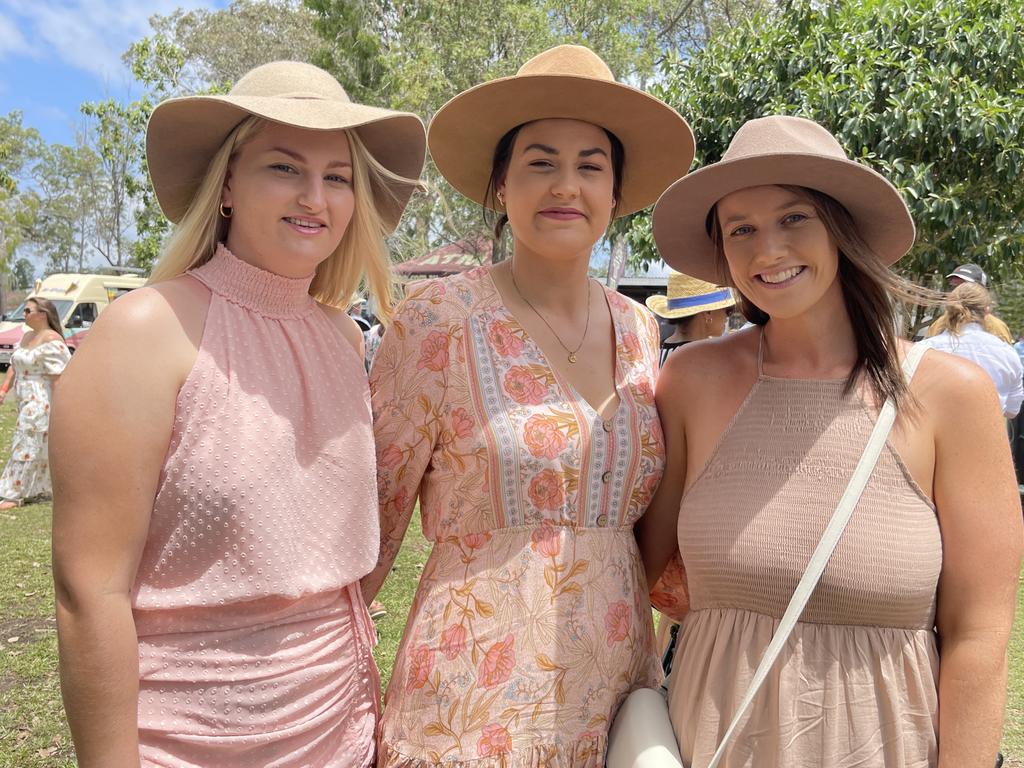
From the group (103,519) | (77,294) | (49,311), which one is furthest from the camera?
(77,294)

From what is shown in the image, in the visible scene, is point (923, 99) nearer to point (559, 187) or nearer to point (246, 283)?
point (559, 187)

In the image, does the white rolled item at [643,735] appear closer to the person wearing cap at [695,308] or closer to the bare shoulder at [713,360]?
the bare shoulder at [713,360]

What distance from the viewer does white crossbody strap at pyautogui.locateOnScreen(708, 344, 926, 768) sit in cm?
167

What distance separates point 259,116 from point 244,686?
45.3 inches

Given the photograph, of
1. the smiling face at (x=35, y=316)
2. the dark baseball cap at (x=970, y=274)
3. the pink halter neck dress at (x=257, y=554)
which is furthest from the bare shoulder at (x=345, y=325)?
the smiling face at (x=35, y=316)

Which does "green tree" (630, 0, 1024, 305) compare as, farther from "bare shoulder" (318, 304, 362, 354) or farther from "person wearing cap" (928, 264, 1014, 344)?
"bare shoulder" (318, 304, 362, 354)

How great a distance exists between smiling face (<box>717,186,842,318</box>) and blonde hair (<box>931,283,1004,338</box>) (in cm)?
437

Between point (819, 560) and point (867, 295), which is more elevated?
point (867, 295)

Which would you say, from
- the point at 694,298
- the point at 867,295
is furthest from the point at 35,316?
the point at 867,295

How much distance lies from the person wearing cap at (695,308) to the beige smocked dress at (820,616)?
143 inches

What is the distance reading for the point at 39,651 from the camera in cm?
473

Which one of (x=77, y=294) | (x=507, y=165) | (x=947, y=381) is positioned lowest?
(x=947, y=381)

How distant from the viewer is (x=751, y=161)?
6.21 feet

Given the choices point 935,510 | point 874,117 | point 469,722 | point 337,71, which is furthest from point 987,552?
point 337,71
